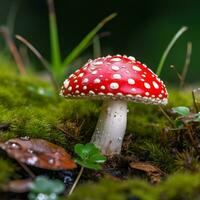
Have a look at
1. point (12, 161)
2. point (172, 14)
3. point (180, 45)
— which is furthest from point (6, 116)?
point (172, 14)

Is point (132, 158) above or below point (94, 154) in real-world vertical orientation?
below

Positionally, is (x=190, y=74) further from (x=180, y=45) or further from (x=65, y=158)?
(x=65, y=158)

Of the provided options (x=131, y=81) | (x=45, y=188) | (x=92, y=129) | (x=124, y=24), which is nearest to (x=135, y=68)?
(x=131, y=81)

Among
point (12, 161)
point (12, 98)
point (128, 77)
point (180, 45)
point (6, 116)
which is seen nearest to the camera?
point (12, 161)

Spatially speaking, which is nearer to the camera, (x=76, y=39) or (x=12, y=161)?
(x=12, y=161)

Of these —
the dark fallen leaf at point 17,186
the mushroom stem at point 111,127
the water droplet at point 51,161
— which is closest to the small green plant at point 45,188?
the dark fallen leaf at point 17,186

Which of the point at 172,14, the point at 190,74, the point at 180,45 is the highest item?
the point at 172,14

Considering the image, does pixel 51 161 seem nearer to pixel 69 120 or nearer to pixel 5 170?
pixel 5 170
